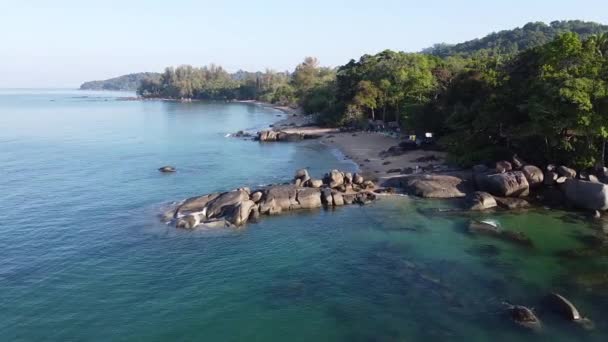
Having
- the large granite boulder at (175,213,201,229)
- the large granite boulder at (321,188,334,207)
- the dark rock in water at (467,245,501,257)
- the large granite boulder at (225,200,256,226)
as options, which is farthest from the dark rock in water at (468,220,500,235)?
the large granite boulder at (175,213,201,229)

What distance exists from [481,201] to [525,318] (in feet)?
66.3

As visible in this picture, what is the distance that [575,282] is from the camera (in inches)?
→ 1087

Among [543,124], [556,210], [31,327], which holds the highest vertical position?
[543,124]

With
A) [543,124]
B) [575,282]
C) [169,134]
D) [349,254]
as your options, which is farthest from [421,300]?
[169,134]

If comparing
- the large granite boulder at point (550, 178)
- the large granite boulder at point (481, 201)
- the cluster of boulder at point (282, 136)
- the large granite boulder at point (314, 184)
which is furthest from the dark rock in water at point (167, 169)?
the large granite boulder at point (550, 178)

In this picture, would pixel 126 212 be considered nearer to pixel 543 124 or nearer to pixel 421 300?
pixel 421 300

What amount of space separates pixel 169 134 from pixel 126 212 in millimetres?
63465

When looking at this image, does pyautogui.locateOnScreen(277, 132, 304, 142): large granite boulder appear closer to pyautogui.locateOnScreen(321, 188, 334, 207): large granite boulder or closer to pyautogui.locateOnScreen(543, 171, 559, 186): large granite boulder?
pyautogui.locateOnScreen(321, 188, 334, 207): large granite boulder

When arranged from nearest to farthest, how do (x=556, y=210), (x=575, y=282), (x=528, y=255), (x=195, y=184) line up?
(x=575, y=282) < (x=528, y=255) < (x=556, y=210) < (x=195, y=184)

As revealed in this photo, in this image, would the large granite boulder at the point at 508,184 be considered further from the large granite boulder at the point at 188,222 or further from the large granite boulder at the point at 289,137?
the large granite boulder at the point at 289,137

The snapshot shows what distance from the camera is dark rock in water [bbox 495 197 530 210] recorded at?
4194cm

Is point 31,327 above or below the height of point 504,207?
below

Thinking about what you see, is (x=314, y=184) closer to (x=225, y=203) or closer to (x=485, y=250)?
(x=225, y=203)

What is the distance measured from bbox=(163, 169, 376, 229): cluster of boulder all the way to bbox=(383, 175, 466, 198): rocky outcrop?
4248 millimetres
